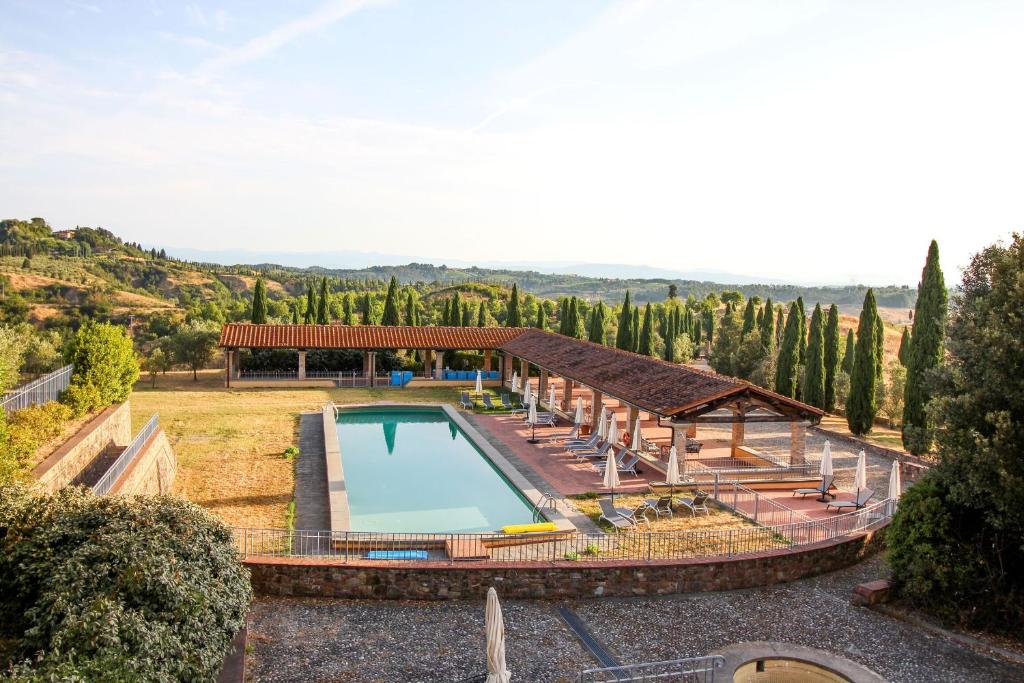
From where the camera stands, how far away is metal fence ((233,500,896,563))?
488 inches

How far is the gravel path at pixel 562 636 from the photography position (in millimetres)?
9156

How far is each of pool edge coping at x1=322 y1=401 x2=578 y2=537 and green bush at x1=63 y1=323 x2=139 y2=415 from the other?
576 centimetres

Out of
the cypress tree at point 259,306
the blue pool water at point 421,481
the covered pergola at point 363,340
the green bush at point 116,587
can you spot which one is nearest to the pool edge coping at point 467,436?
the blue pool water at point 421,481

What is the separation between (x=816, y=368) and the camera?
30.1m

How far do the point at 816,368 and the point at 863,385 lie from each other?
4.10 metres

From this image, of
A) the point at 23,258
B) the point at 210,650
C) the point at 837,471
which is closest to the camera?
the point at 210,650

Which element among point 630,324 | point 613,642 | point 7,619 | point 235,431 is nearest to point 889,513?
point 613,642

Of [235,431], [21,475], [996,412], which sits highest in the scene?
[996,412]

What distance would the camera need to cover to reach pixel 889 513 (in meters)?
15.3

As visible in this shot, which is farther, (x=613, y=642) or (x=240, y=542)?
(x=240, y=542)

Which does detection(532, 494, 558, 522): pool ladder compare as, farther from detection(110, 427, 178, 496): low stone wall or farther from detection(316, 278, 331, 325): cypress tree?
detection(316, 278, 331, 325): cypress tree

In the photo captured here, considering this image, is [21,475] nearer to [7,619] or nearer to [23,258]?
[7,619]

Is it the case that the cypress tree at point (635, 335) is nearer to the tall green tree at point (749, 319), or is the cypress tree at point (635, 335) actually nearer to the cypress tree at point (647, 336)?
the cypress tree at point (647, 336)

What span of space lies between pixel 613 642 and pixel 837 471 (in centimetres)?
1331
